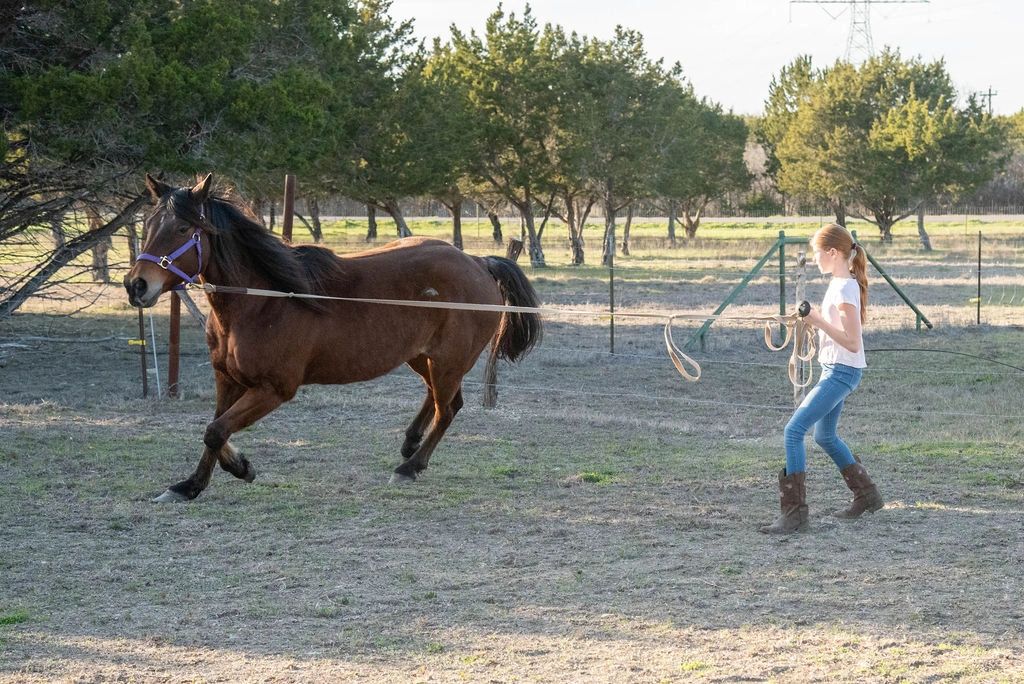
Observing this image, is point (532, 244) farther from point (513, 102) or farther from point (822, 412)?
point (822, 412)

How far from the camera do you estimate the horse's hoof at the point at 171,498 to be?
656 cm

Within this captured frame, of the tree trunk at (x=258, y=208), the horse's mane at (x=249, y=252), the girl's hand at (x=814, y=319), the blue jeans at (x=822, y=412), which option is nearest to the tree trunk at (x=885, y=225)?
the tree trunk at (x=258, y=208)

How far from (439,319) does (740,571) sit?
3.02m

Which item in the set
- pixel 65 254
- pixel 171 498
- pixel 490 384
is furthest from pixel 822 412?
pixel 65 254

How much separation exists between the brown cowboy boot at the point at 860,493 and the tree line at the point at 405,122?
8.20 meters

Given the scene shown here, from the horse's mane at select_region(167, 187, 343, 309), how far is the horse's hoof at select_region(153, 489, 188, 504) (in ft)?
4.34

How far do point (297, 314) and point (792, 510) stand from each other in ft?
10.4

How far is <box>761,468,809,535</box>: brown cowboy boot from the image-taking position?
581 centimetres

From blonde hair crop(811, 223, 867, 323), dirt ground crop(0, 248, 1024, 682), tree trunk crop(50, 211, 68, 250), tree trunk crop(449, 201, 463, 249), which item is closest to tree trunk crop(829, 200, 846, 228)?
tree trunk crop(449, 201, 463, 249)

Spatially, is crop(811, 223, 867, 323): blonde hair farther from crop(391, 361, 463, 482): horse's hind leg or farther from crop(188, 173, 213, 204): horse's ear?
crop(188, 173, 213, 204): horse's ear

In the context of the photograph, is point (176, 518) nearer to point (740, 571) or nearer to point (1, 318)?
point (740, 571)

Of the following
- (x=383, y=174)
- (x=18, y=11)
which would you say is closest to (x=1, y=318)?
(x=18, y=11)

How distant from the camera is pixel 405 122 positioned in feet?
105

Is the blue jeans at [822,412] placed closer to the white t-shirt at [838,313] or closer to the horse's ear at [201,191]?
the white t-shirt at [838,313]
